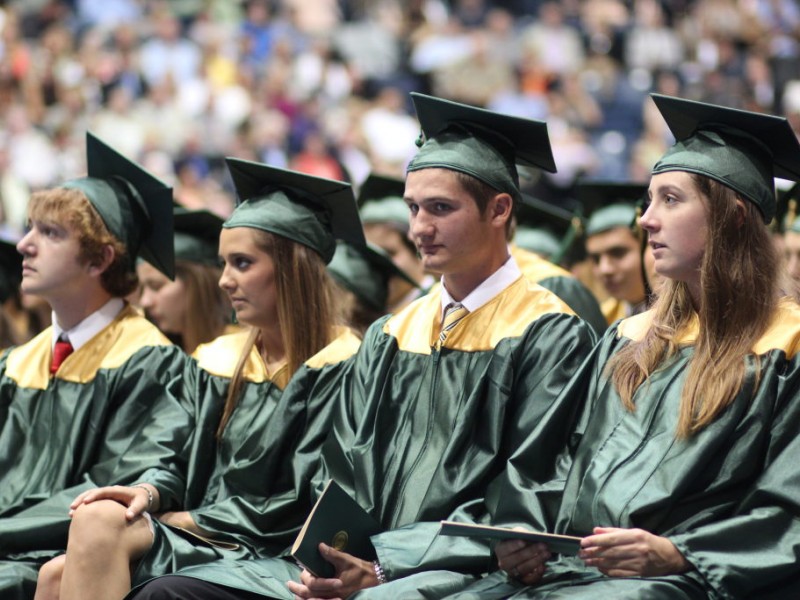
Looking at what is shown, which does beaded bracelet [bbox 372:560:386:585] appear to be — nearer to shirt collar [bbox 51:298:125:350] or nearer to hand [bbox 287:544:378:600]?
hand [bbox 287:544:378:600]

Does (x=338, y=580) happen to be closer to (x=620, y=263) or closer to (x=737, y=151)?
(x=737, y=151)

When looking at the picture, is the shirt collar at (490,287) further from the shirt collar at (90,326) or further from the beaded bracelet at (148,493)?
the shirt collar at (90,326)

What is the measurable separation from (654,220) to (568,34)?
1230cm

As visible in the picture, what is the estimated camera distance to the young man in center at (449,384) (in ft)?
10.4

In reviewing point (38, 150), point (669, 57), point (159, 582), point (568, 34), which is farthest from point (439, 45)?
point (159, 582)

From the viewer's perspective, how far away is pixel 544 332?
134 inches

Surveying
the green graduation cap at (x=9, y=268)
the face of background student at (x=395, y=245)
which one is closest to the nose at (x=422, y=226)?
the face of background student at (x=395, y=245)

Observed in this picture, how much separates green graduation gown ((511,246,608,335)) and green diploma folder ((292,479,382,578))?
1.84 metres

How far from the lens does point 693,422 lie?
291 centimetres

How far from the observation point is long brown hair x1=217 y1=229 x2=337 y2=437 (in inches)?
156

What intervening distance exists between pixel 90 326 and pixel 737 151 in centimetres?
235

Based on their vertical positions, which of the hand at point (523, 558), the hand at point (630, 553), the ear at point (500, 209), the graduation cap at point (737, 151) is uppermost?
the graduation cap at point (737, 151)

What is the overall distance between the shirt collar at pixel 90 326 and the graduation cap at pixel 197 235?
0.84 meters

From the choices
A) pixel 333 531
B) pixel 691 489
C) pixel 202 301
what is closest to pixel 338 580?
pixel 333 531
